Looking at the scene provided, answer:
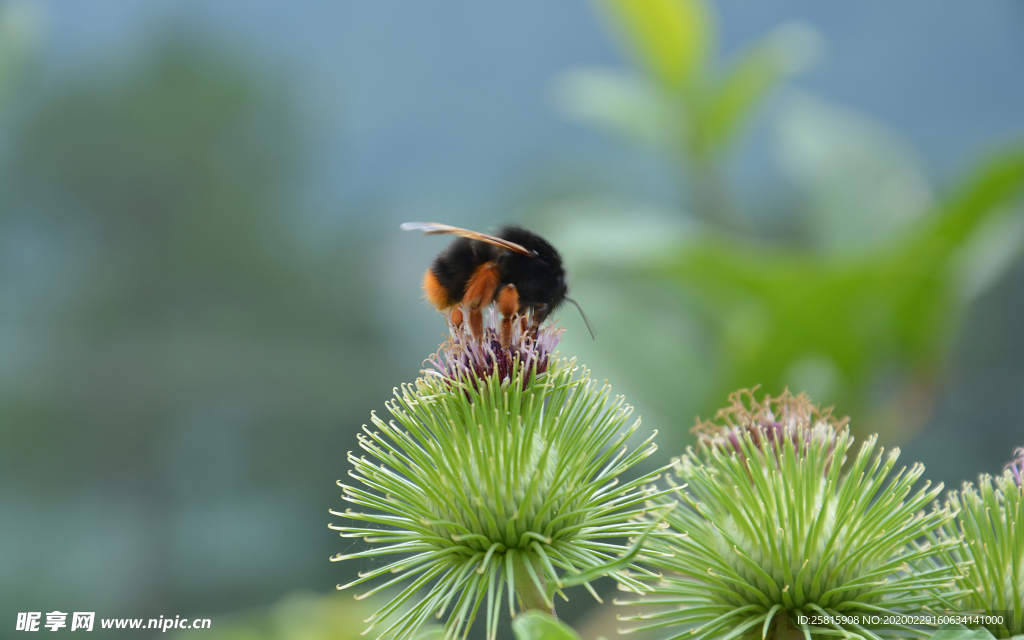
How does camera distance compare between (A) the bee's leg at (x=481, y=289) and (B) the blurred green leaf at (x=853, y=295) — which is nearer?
(A) the bee's leg at (x=481, y=289)

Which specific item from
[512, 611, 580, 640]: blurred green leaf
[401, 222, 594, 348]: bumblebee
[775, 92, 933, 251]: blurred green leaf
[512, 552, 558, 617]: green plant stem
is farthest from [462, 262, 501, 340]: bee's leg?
[775, 92, 933, 251]: blurred green leaf

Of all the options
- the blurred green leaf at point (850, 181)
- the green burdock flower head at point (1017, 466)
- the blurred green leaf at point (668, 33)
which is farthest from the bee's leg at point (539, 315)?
the blurred green leaf at point (850, 181)

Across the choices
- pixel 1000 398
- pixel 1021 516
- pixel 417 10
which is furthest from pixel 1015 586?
pixel 417 10

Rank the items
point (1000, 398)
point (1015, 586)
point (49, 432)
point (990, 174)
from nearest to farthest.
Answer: point (1015, 586) < point (990, 174) < point (1000, 398) < point (49, 432)

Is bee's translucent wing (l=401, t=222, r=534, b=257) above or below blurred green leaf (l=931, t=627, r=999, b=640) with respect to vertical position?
above

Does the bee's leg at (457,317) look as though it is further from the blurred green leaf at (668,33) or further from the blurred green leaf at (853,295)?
the blurred green leaf at (668,33)

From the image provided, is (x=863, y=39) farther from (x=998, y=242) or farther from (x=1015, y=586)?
(x=1015, y=586)

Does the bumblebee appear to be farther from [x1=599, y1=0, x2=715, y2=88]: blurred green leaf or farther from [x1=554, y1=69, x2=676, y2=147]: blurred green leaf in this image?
[x1=554, y1=69, x2=676, y2=147]: blurred green leaf

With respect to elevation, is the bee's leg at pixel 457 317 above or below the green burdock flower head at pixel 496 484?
above
